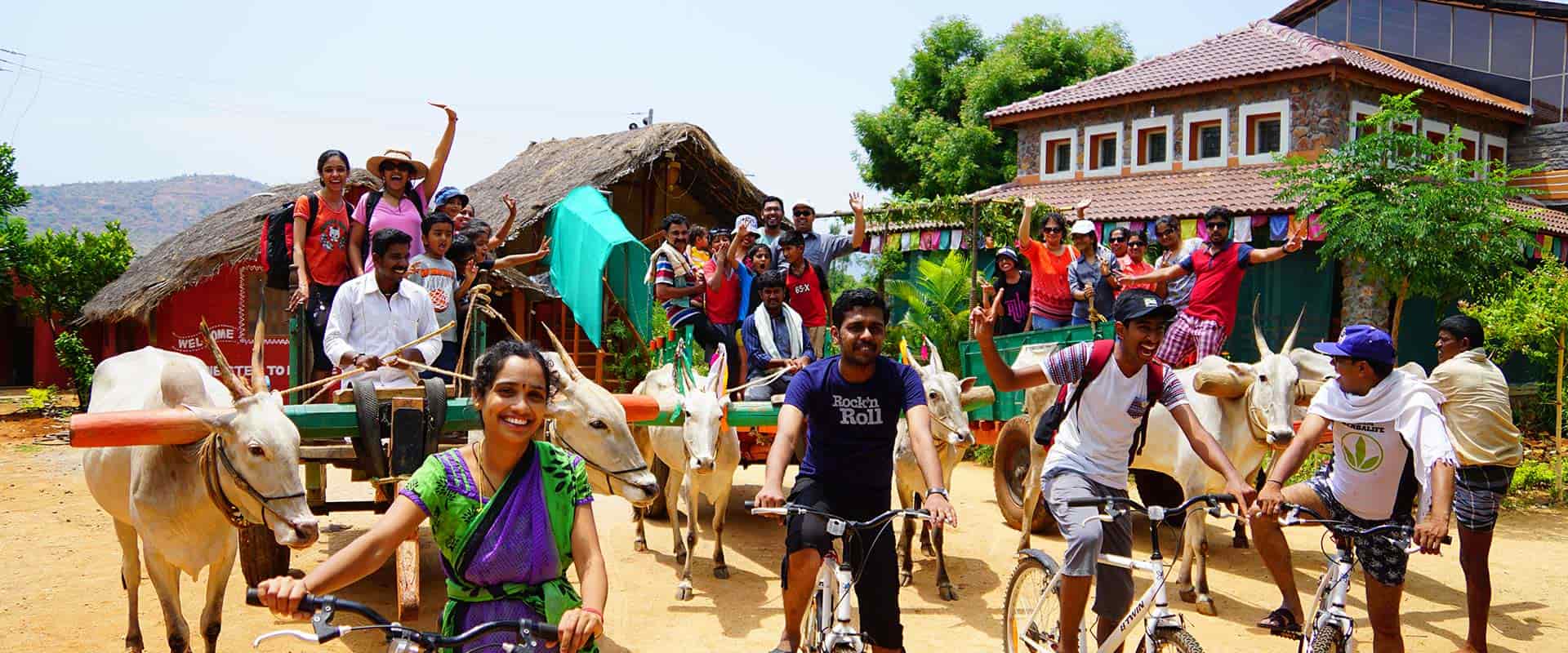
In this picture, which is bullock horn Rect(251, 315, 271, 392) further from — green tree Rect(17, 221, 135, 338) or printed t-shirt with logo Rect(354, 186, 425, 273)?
green tree Rect(17, 221, 135, 338)

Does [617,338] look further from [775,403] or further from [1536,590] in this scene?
[1536,590]

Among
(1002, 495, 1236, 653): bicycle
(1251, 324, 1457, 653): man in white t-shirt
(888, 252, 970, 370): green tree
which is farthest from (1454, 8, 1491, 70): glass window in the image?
(1002, 495, 1236, 653): bicycle

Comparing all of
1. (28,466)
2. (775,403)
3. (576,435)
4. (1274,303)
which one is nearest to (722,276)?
(775,403)

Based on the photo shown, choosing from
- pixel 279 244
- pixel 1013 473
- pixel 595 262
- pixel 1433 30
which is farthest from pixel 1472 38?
pixel 279 244

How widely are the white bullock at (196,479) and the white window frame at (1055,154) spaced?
798 inches

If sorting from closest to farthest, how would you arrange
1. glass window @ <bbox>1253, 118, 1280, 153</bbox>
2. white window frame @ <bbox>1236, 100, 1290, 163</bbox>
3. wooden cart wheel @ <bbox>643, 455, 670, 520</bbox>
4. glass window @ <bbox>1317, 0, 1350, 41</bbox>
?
wooden cart wheel @ <bbox>643, 455, 670, 520</bbox> → white window frame @ <bbox>1236, 100, 1290, 163</bbox> → glass window @ <bbox>1253, 118, 1280, 153</bbox> → glass window @ <bbox>1317, 0, 1350, 41</bbox>

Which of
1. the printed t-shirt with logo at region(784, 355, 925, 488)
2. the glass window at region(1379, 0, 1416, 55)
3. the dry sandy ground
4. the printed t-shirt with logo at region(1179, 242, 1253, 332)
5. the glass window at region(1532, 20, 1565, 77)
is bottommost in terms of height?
the dry sandy ground

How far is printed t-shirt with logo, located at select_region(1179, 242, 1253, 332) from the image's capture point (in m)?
9.89

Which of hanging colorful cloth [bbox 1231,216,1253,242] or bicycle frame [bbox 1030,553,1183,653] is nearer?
bicycle frame [bbox 1030,553,1183,653]

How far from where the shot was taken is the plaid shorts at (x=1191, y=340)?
9875 millimetres

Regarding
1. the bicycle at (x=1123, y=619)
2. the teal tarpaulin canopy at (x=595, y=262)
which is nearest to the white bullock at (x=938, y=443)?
the bicycle at (x=1123, y=619)

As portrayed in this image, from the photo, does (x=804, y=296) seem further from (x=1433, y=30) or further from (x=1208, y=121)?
(x=1433, y=30)

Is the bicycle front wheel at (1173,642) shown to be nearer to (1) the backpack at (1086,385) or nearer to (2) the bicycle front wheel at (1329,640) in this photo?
(2) the bicycle front wheel at (1329,640)

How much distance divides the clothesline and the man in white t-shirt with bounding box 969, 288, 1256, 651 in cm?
1146
